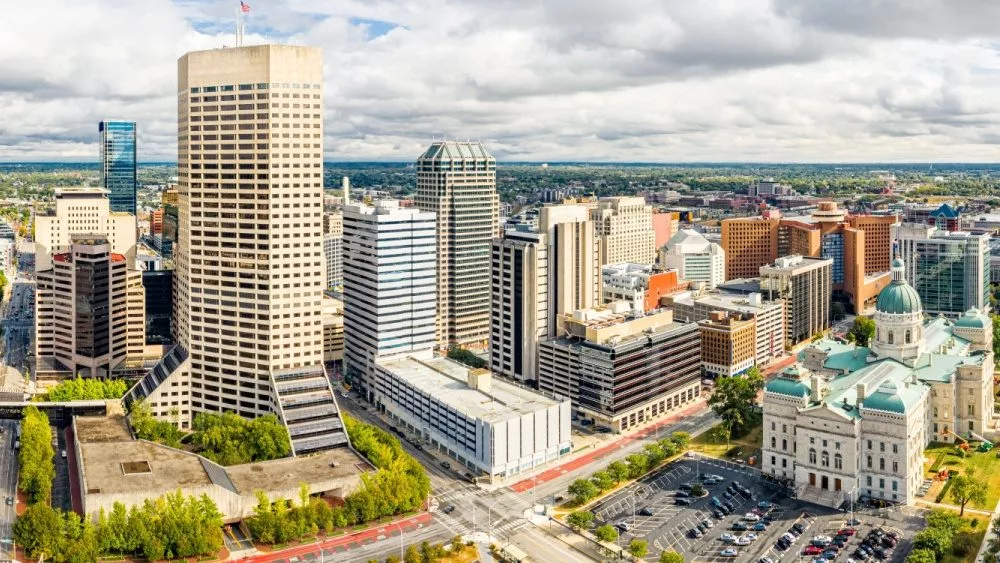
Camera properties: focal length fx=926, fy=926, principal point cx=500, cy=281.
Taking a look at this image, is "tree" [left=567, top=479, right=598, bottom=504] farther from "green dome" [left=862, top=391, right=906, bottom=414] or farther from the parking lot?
"green dome" [left=862, top=391, right=906, bottom=414]

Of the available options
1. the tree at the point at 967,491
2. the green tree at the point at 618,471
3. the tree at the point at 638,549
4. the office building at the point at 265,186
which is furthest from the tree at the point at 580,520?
→ the tree at the point at 967,491

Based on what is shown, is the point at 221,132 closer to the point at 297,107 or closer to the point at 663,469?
the point at 297,107

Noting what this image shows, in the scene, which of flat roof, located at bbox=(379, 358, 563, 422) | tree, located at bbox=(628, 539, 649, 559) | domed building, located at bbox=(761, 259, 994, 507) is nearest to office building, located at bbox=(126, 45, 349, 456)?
flat roof, located at bbox=(379, 358, 563, 422)

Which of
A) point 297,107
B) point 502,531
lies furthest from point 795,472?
point 297,107

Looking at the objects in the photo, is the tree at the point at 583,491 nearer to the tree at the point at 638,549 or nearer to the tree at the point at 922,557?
the tree at the point at 638,549

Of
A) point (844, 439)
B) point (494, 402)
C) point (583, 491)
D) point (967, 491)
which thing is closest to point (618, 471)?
point (583, 491)

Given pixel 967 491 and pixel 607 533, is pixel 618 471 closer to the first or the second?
pixel 607 533
